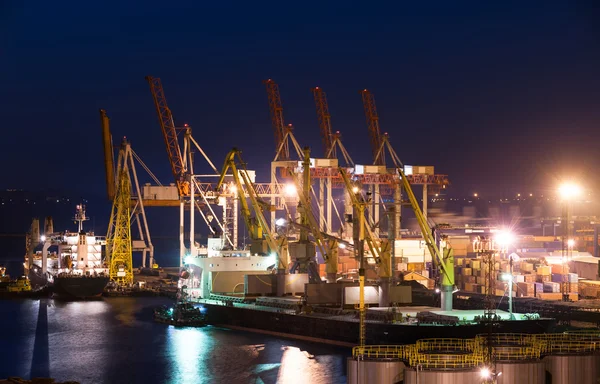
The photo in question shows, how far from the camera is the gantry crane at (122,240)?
2692 inches

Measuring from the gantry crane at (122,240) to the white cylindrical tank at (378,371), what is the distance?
4837cm

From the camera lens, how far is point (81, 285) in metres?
65.4

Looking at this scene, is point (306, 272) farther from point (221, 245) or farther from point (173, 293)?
point (173, 293)

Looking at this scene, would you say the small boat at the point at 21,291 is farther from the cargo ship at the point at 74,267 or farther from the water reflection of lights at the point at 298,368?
the water reflection of lights at the point at 298,368

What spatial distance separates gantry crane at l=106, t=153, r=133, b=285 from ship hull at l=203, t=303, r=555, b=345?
20244 millimetres

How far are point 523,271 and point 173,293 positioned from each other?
87.9ft

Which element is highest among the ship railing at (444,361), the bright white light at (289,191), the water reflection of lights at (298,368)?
the bright white light at (289,191)

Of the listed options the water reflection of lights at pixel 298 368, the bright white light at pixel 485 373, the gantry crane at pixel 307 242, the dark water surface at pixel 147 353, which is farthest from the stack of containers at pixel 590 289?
the bright white light at pixel 485 373

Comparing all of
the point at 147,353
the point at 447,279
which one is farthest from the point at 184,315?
the point at 447,279

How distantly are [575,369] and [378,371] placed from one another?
5.37 m

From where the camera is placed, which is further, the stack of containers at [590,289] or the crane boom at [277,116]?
the crane boom at [277,116]

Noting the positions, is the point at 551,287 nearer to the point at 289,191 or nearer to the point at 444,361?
the point at 289,191

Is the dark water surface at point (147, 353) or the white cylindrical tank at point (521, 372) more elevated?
the white cylindrical tank at point (521, 372)

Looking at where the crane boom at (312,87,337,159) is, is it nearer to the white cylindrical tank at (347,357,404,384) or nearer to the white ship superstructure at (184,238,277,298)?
the white ship superstructure at (184,238,277,298)
